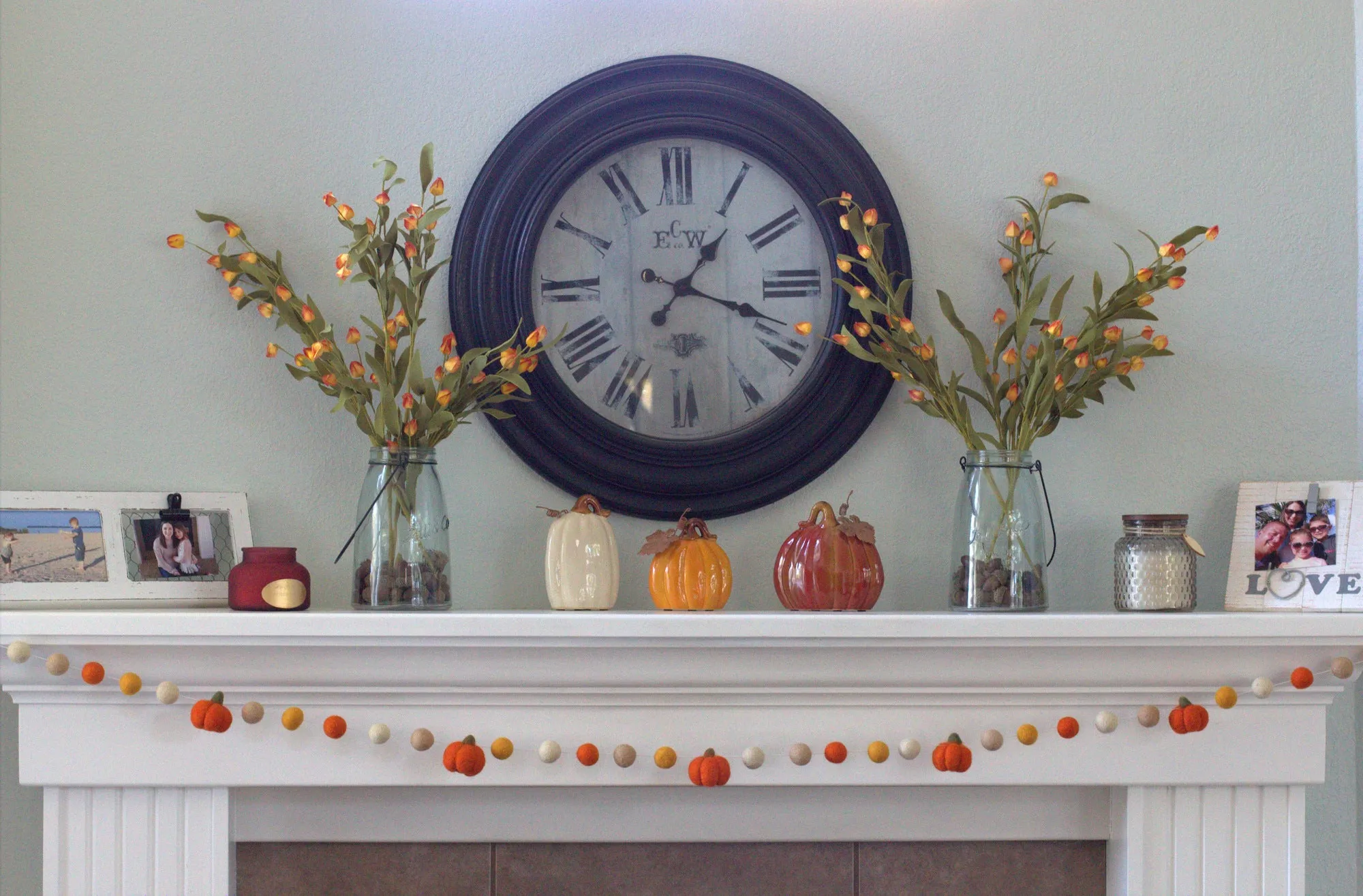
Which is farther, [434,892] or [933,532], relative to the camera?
[933,532]

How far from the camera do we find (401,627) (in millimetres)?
1294

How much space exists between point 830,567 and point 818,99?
75 centimetres

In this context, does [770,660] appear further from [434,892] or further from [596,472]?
[434,892]

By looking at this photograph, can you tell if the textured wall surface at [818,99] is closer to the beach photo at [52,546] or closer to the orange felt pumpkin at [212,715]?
the beach photo at [52,546]

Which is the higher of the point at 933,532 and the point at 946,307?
the point at 946,307

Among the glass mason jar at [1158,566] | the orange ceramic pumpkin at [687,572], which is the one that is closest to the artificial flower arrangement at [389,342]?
the orange ceramic pumpkin at [687,572]

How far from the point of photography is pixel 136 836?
1396mm

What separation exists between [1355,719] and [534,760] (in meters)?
1.23

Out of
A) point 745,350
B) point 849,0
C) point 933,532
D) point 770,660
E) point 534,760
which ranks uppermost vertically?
point 849,0

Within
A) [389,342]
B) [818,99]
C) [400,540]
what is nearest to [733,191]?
[818,99]

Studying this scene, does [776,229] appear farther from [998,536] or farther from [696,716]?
[696,716]

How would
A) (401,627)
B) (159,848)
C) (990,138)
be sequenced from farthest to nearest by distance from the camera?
(990,138)
(159,848)
(401,627)

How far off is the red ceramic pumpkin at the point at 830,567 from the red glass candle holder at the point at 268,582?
66 cm

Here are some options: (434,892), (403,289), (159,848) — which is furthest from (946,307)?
(159,848)
